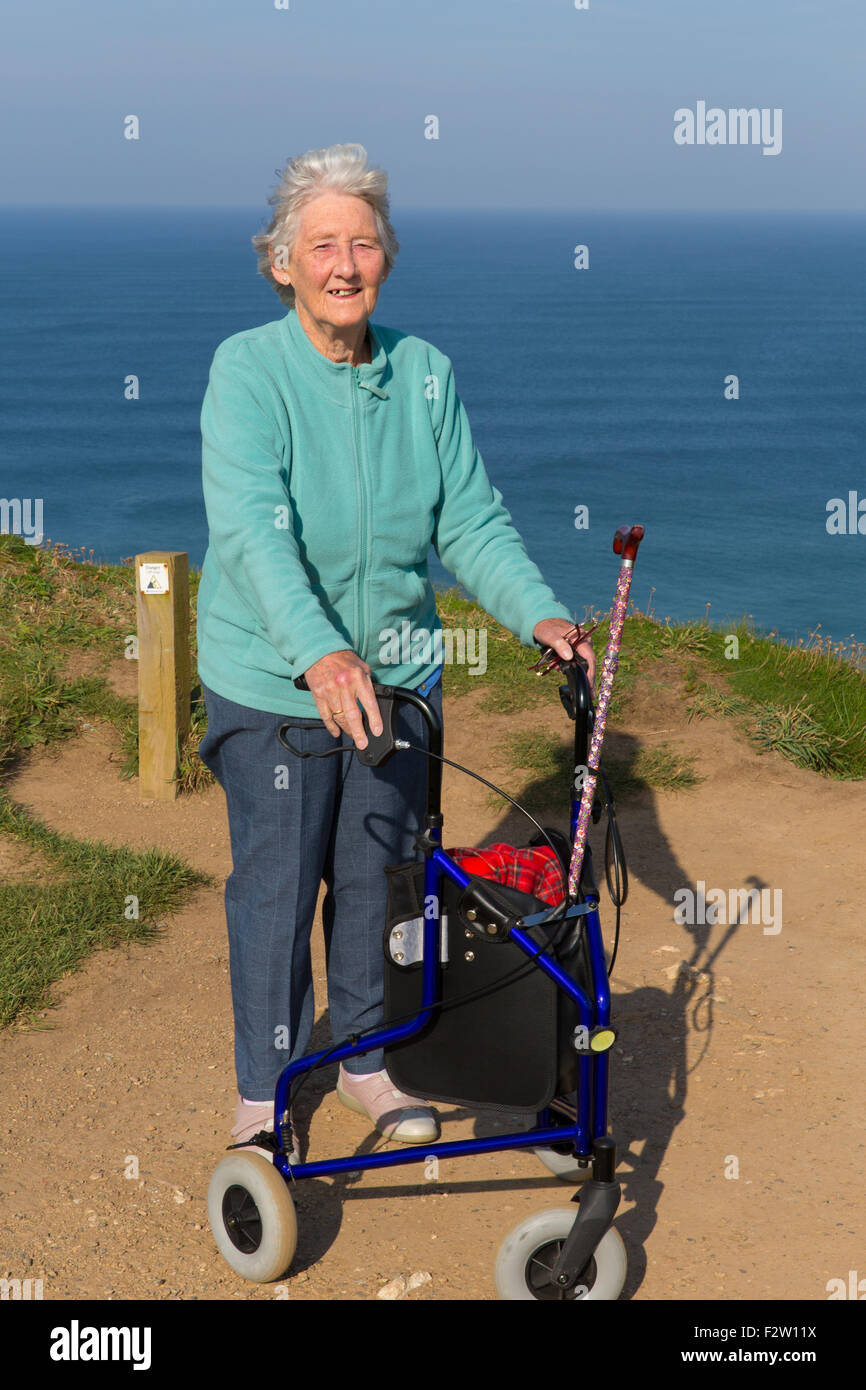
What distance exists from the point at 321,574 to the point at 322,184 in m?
0.78

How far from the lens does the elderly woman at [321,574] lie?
2818mm

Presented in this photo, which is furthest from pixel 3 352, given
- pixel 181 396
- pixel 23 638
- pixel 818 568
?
pixel 23 638

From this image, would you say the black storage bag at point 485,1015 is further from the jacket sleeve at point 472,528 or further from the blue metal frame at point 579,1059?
the jacket sleeve at point 472,528

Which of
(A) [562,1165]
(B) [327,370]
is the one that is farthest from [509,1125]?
(B) [327,370]

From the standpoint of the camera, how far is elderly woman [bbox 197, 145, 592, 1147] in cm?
282

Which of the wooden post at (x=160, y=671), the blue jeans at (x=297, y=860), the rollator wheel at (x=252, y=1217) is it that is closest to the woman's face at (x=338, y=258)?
the blue jeans at (x=297, y=860)

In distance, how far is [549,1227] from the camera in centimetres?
270

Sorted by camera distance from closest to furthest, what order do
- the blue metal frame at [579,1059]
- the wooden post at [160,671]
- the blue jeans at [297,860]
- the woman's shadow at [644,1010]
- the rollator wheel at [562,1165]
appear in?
the blue metal frame at [579,1059] < the blue jeans at [297,860] < the rollator wheel at [562,1165] < the woman's shadow at [644,1010] < the wooden post at [160,671]

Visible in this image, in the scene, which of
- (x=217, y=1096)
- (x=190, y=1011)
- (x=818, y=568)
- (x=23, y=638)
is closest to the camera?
(x=217, y=1096)

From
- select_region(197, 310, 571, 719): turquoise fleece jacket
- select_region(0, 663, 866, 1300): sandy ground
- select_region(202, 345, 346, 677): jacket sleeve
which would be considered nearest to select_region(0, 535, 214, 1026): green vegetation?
select_region(0, 663, 866, 1300): sandy ground

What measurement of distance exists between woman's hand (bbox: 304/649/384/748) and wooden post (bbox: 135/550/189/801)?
3.35 m

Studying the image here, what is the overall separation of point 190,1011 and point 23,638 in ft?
11.0

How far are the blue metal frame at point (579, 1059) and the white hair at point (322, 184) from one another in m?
1.25

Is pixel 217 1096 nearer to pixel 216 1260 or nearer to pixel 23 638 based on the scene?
pixel 216 1260
